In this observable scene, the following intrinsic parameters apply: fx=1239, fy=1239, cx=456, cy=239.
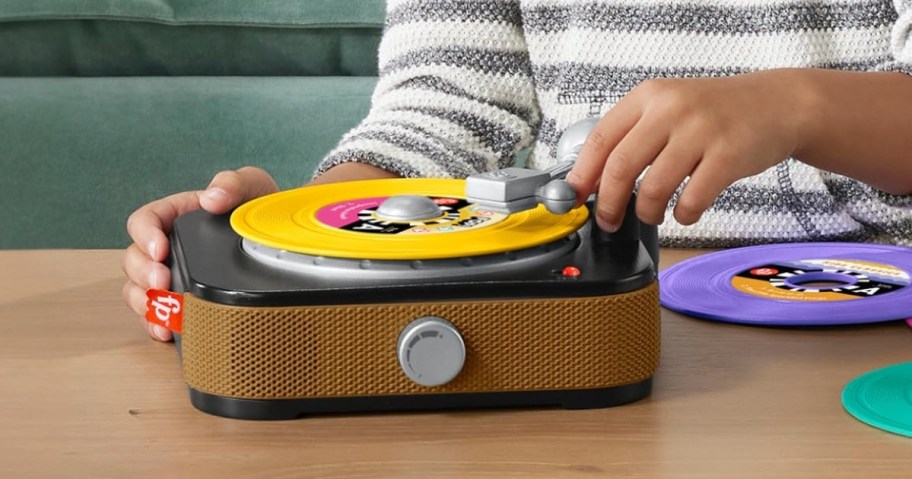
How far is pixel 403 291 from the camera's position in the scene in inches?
20.4

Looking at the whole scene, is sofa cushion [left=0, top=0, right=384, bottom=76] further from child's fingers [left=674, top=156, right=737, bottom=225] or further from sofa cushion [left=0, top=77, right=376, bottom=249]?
child's fingers [left=674, top=156, right=737, bottom=225]

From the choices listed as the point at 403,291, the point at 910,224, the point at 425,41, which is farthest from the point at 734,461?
the point at 425,41

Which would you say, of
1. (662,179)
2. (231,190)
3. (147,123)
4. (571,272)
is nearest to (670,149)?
(662,179)

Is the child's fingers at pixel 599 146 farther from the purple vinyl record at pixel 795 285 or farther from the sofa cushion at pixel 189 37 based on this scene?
the sofa cushion at pixel 189 37

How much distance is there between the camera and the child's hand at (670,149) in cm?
62

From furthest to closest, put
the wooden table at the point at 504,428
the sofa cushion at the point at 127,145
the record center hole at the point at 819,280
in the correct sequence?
the sofa cushion at the point at 127,145 < the record center hole at the point at 819,280 < the wooden table at the point at 504,428

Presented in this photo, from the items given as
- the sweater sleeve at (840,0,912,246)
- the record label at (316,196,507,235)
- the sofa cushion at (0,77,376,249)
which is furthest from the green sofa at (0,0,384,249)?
the record label at (316,196,507,235)

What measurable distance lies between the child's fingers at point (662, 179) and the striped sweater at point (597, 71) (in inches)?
11.4

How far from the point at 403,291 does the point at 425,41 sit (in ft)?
1.91

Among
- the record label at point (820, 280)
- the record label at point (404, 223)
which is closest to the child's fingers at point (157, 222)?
the record label at point (404, 223)

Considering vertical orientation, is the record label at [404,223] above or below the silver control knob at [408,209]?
below

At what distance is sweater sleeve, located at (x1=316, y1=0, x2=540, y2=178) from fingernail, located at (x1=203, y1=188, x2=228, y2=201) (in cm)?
31

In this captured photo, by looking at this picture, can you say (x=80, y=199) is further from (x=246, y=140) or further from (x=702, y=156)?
(x=702, y=156)

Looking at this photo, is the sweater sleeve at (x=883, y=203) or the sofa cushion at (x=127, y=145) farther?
the sofa cushion at (x=127, y=145)
